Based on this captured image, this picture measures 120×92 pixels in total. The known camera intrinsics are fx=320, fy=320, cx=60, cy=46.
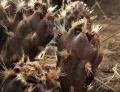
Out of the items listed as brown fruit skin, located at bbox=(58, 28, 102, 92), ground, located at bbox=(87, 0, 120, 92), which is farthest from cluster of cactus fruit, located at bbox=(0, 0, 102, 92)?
ground, located at bbox=(87, 0, 120, 92)

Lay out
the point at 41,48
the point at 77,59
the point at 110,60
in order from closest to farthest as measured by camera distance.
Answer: the point at 77,59
the point at 41,48
the point at 110,60

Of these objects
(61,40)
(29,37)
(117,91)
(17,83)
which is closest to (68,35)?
(61,40)

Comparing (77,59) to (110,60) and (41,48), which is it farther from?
(110,60)

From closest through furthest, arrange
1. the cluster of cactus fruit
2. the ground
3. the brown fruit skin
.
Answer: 1. the cluster of cactus fruit
2. the brown fruit skin
3. the ground

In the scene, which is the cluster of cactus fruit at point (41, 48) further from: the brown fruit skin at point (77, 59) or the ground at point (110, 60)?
the ground at point (110, 60)

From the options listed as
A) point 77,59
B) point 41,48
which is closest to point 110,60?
point 41,48

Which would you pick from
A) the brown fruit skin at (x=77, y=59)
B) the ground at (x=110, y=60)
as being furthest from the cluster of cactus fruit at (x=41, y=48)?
the ground at (x=110, y=60)

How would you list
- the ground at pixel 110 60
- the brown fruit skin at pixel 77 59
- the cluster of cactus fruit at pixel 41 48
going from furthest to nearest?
the ground at pixel 110 60 → the brown fruit skin at pixel 77 59 → the cluster of cactus fruit at pixel 41 48

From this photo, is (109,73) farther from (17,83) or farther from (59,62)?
(17,83)

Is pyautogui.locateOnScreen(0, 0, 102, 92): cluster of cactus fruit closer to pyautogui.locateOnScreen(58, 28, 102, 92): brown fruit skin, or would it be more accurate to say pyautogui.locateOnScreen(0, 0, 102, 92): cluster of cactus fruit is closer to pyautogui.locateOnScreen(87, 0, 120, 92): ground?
pyautogui.locateOnScreen(58, 28, 102, 92): brown fruit skin
